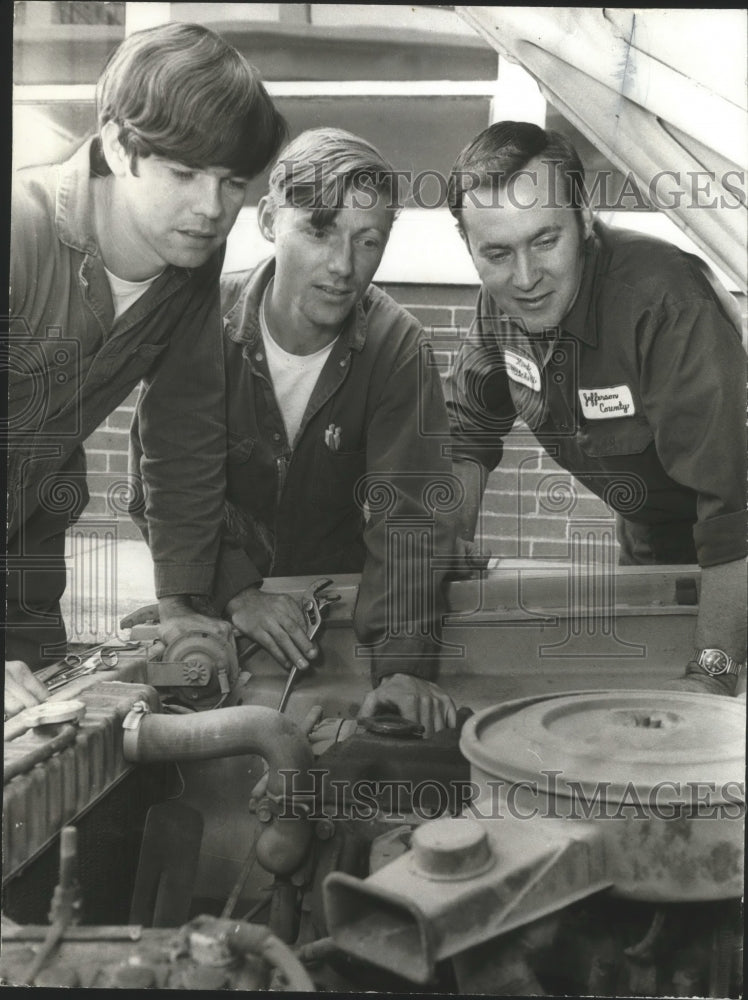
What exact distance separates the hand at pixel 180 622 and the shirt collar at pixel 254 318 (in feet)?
2.02

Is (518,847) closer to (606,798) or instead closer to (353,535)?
(606,798)

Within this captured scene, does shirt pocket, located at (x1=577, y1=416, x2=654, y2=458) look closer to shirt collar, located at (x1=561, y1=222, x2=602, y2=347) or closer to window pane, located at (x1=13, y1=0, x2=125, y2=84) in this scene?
shirt collar, located at (x1=561, y1=222, x2=602, y2=347)

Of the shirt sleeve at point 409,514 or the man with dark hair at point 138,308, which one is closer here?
the man with dark hair at point 138,308

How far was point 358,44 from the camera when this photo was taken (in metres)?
2.32

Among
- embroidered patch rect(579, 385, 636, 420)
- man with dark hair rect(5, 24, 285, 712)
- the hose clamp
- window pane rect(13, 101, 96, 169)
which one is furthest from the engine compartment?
window pane rect(13, 101, 96, 169)

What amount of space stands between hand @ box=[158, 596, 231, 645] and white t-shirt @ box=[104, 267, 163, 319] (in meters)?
0.66

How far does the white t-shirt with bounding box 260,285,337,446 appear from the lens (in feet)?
7.88

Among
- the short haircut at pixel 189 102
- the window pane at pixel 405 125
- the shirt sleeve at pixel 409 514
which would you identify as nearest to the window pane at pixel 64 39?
the short haircut at pixel 189 102

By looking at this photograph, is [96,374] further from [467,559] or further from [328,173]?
[467,559]

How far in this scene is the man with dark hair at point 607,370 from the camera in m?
2.30

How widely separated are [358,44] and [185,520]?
1.12m

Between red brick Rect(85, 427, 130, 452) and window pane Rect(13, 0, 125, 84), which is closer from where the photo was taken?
window pane Rect(13, 0, 125, 84)

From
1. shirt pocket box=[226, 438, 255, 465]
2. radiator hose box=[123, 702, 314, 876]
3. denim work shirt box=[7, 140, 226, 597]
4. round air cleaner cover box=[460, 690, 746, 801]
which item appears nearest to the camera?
round air cleaner cover box=[460, 690, 746, 801]

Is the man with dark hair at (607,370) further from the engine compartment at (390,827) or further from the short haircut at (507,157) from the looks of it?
the engine compartment at (390,827)
